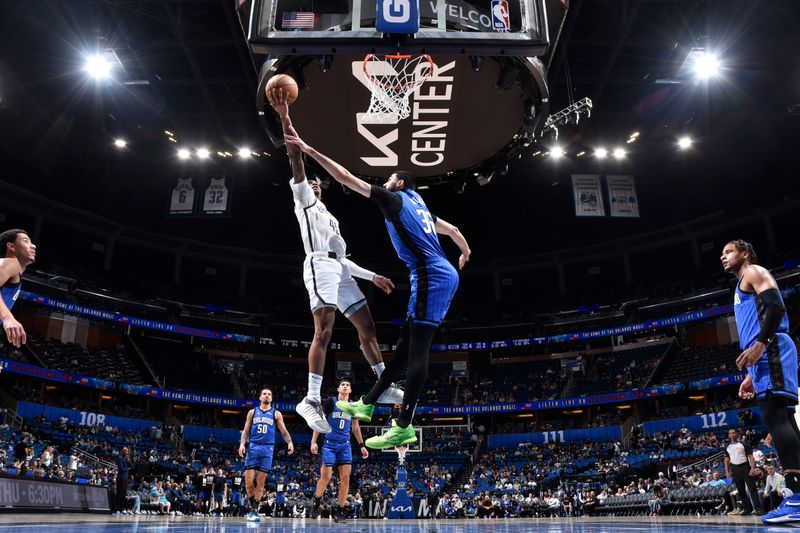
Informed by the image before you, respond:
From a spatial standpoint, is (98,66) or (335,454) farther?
(98,66)

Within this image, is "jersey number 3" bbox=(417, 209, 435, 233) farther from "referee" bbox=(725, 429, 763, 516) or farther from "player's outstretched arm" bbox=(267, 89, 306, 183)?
"referee" bbox=(725, 429, 763, 516)

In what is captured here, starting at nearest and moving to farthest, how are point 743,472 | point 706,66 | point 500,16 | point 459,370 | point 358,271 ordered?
point 500,16 < point 358,271 < point 743,472 < point 706,66 < point 459,370

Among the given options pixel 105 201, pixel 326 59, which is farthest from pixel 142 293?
pixel 326 59

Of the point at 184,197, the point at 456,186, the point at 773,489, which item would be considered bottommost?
the point at 773,489

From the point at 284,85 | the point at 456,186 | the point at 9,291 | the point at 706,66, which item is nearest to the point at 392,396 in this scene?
the point at 284,85

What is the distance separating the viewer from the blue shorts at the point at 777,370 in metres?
5.12

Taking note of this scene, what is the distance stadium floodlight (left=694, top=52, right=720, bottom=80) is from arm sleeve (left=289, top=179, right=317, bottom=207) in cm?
1736

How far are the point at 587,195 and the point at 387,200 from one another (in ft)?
68.0

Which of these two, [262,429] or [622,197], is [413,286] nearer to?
[262,429]

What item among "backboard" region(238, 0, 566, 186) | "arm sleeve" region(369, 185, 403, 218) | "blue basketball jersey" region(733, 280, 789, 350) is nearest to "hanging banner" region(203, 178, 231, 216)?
"backboard" region(238, 0, 566, 186)

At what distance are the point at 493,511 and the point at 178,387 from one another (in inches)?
742

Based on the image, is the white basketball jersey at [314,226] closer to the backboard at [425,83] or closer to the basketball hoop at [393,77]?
the backboard at [425,83]

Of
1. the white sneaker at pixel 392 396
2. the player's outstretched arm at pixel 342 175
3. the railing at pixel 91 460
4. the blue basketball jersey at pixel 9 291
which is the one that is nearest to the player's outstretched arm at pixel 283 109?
the player's outstretched arm at pixel 342 175

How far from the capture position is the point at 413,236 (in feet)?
15.5
